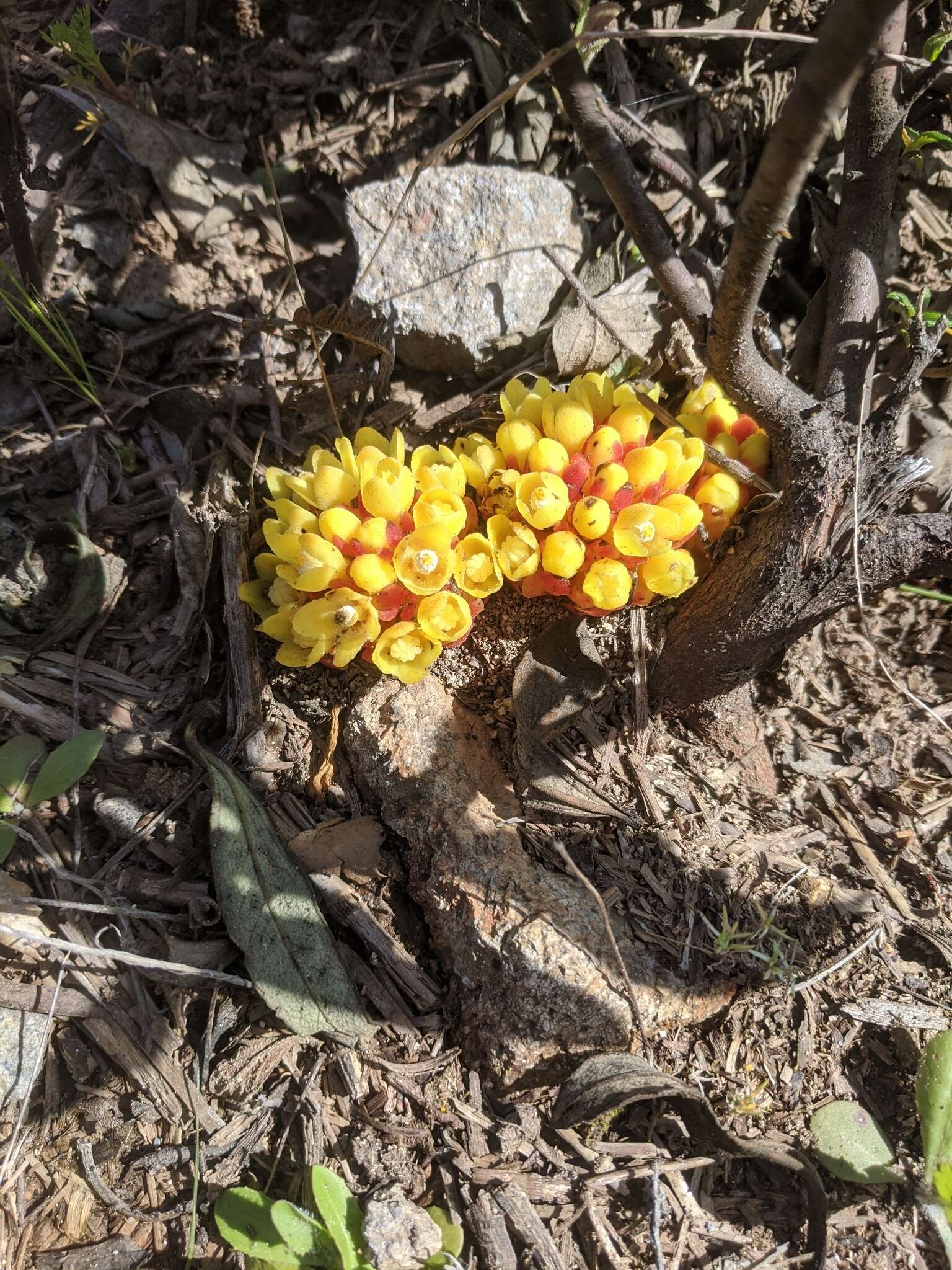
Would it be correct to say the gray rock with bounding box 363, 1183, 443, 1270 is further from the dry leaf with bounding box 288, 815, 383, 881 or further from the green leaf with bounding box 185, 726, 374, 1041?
the dry leaf with bounding box 288, 815, 383, 881

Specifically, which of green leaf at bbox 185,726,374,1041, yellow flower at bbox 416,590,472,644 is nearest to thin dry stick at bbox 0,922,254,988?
green leaf at bbox 185,726,374,1041

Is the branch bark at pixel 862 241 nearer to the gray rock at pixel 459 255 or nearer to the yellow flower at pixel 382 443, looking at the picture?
the gray rock at pixel 459 255

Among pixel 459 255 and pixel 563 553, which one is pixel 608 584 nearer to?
pixel 563 553

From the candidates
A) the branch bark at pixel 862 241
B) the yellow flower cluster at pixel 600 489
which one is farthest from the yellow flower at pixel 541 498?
the branch bark at pixel 862 241

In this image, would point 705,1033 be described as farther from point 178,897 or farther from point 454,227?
point 454,227

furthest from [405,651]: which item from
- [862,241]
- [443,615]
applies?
[862,241]
